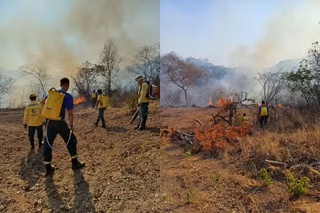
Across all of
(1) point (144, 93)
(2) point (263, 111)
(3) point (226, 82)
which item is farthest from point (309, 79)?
(3) point (226, 82)

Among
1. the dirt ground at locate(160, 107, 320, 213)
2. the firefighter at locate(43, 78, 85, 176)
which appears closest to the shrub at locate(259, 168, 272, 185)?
the dirt ground at locate(160, 107, 320, 213)

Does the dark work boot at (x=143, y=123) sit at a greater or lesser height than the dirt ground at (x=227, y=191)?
greater

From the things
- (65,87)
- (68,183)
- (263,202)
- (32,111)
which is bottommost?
(263,202)

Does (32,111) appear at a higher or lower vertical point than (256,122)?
higher

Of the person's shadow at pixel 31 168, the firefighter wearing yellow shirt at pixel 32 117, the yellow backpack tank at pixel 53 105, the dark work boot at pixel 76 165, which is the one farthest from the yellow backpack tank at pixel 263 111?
the yellow backpack tank at pixel 53 105

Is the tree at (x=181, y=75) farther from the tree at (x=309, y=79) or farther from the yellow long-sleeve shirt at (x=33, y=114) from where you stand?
the yellow long-sleeve shirt at (x=33, y=114)

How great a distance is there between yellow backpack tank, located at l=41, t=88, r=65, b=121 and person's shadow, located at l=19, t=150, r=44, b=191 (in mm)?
769

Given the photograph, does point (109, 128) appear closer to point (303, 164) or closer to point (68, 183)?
point (68, 183)

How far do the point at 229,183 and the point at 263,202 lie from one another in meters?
0.66

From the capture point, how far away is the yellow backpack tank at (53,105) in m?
3.37

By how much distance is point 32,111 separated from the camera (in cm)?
482

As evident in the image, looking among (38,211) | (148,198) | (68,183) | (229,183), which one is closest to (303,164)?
(229,183)

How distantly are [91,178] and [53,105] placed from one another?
0.94m

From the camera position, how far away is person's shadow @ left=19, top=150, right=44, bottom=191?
345cm
